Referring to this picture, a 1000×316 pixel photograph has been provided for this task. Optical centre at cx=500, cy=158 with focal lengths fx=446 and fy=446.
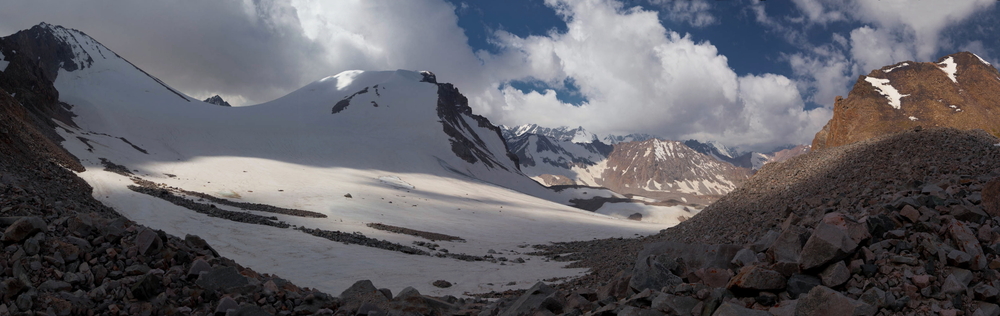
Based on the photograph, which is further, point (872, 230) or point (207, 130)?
point (207, 130)

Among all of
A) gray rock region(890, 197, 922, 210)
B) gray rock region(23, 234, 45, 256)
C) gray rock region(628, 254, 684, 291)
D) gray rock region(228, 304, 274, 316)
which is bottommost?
gray rock region(228, 304, 274, 316)

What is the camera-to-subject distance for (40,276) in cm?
559

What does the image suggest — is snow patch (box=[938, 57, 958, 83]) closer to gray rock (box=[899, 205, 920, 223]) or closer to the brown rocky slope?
the brown rocky slope

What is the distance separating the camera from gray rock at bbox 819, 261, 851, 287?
501cm

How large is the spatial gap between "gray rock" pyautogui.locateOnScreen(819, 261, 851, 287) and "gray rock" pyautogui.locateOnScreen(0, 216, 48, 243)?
1000cm

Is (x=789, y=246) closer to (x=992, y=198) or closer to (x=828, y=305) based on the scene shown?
(x=828, y=305)

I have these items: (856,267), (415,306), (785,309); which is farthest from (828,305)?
(415,306)

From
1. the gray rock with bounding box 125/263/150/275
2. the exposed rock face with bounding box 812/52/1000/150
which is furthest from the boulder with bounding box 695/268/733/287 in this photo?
the exposed rock face with bounding box 812/52/1000/150

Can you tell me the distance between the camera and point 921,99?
33.8m

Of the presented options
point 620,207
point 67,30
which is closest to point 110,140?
point 620,207

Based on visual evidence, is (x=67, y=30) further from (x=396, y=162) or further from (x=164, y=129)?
(x=396, y=162)

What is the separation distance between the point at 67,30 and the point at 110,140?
88954mm

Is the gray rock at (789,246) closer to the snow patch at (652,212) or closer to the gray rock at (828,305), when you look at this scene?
the gray rock at (828,305)

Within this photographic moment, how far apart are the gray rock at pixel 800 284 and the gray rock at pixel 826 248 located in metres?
0.17
